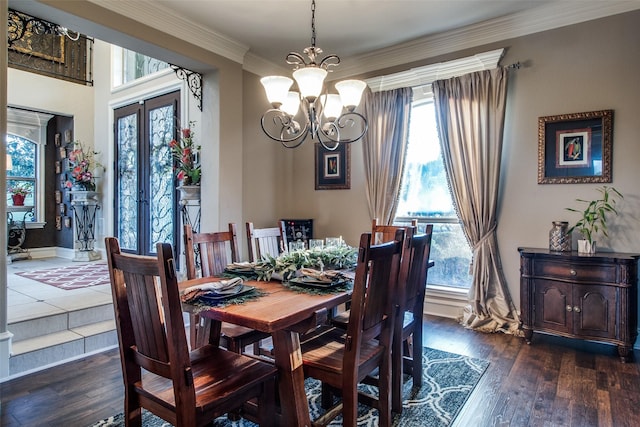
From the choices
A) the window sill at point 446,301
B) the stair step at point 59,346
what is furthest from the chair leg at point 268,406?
the window sill at point 446,301

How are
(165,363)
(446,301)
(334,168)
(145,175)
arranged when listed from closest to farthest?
(165,363) < (446,301) < (334,168) < (145,175)

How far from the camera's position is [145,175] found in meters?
5.41

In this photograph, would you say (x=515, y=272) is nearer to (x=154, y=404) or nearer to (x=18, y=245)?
(x=154, y=404)

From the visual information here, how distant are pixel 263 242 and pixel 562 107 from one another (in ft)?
9.72

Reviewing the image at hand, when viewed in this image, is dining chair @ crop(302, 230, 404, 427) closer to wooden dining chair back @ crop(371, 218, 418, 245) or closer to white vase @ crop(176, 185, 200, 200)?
wooden dining chair back @ crop(371, 218, 418, 245)

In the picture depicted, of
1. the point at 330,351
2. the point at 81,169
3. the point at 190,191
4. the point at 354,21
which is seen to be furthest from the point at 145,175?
the point at 330,351

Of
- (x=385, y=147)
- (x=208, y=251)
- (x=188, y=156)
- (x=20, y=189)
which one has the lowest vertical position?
(x=208, y=251)

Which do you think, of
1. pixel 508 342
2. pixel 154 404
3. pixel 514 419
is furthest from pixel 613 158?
pixel 154 404

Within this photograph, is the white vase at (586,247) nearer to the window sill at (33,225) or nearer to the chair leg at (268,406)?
the chair leg at (268,406)

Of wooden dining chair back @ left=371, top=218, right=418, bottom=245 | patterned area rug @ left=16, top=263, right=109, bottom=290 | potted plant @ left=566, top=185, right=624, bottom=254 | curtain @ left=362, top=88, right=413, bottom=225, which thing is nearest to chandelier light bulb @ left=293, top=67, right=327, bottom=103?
wooden dining chair back @ left=371, top=218, right=418, bottom=245

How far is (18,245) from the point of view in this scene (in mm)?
6230

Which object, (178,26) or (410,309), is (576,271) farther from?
(178,26)

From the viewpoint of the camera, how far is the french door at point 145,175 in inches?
197

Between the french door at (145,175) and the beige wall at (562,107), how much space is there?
3.62 m
